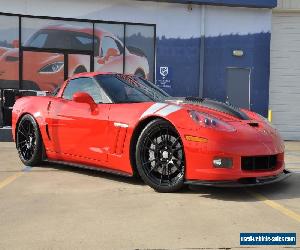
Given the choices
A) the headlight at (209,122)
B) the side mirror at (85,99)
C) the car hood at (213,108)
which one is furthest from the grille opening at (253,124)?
the side mirror at (85,99)

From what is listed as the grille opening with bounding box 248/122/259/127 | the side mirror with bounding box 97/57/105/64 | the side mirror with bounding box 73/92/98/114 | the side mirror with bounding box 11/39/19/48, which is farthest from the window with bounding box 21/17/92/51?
the grille opening with bounding box 248/122/259/127

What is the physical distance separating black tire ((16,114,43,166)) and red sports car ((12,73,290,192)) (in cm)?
14

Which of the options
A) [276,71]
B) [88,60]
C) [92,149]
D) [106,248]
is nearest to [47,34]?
[88,60]

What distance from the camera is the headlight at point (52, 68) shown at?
13.6 meters

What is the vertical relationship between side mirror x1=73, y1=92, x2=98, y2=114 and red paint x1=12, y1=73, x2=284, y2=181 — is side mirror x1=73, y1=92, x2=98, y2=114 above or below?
above

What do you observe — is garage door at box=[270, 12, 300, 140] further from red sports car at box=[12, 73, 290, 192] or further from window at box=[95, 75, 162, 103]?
window at box=[95, 75, 162, 103]

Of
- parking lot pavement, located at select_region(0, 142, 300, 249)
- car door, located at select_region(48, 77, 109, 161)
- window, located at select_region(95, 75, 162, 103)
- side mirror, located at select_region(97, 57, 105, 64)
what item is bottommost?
parking lot pavement, located at select_region(0, 142, 300, 249)

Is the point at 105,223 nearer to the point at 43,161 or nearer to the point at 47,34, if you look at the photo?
the point at 43,161

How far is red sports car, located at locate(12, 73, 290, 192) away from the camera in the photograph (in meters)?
4.62

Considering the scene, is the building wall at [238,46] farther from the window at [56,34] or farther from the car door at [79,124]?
the car door at [79,124]

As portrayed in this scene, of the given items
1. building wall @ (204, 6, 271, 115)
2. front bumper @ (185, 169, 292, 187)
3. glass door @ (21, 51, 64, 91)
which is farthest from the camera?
building wall @ (204, 6, 271, 115)

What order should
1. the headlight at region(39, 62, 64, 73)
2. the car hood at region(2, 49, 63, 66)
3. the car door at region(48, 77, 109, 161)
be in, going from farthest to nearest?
the headlight at region(39, 62, 64, 73)
the car hood at region(2, 49, 63, 66)
the car door at region(48, 77, 109, 161)

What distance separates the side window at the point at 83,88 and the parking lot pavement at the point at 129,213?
1052 mm

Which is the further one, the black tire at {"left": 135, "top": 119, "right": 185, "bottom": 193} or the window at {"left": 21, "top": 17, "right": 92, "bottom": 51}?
the window at {"left": 21, "top": 17, "right": 92, "bottom": 51}
